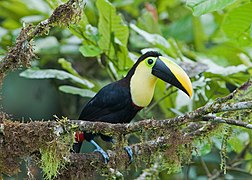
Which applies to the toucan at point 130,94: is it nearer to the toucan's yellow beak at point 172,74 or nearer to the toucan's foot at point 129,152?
the toucan's yellow beak at point 172,74

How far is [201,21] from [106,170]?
166 centimetres

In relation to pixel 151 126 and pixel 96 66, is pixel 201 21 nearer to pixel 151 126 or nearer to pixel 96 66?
pixel 96 66

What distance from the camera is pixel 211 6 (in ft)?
5.90

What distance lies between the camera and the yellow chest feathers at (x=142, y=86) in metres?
1.96

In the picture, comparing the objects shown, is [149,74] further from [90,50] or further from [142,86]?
[90,50]

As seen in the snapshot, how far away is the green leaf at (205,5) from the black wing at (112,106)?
38 cm

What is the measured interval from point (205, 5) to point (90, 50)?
1.88 ft

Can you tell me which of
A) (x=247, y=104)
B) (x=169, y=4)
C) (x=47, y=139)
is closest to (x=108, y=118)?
(x=47, y=139)

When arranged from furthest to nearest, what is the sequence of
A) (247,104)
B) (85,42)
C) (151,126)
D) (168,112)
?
(168,112)
(85,42)
(151,126)
(247,104)

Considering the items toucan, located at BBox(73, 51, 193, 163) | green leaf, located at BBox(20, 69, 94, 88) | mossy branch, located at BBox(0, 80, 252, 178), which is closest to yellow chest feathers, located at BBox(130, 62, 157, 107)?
Result: toucan, located at BBox(73, 51, 193, 163)

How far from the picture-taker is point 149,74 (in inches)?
76.7

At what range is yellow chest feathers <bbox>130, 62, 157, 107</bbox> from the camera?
77.0 inches

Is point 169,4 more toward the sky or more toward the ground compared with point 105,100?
more toward the sky

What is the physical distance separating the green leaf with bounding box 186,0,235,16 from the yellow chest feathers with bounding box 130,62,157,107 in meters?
0.25
